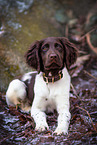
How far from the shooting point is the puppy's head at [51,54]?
2.81 metres

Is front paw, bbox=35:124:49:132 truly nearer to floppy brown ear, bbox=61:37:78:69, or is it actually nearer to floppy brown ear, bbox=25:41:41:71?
floppy brown ear, bbox=25:41:41:71

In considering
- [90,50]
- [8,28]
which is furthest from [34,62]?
[90,50]

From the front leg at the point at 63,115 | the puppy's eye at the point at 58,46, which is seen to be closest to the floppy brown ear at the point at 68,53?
the puppy's eye at the point at 58,46

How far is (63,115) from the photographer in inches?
115

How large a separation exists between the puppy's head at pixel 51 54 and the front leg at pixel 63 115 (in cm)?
51

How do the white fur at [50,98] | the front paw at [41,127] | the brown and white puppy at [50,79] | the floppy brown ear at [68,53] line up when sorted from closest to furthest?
1. the front paw at [41,127]
2. the brown and white puppy at [50,79]
3. the white fur at [50,98]
4. the floppy brown ear at [68,53]

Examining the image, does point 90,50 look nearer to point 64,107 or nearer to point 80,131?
point 64,107

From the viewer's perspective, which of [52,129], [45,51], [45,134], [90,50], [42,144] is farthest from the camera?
[90,50]

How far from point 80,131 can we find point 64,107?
509 mm

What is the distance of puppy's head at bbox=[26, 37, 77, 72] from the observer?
2.81m

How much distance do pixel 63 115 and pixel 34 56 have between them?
3.42ft

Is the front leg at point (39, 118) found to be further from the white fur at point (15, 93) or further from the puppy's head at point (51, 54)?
the puppy's head at point (51, 54)

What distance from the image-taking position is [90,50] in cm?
610

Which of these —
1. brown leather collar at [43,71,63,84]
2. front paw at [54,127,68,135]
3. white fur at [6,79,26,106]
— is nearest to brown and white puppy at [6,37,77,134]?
brown leather collar at [43,71,63,84]
